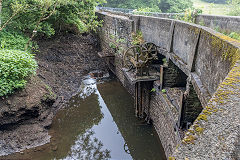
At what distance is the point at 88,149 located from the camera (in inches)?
271

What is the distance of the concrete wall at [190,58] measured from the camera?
2.68 m

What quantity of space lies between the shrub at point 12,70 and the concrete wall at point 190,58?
15.4 feet

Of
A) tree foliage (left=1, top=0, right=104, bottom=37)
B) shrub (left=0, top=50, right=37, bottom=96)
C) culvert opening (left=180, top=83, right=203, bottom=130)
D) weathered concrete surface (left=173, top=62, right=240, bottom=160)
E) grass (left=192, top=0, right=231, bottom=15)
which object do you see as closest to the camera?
weathered concrete surface (left=173, top=62, right=240, bottom=160)

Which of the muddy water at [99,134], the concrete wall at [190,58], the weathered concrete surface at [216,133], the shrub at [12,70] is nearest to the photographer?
the weathered concrete surface at [216,133]

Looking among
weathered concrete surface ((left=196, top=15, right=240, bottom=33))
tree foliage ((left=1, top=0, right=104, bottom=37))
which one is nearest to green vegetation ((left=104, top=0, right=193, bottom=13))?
tree foliage ((left=1, top=0, right=104, bottom=37))

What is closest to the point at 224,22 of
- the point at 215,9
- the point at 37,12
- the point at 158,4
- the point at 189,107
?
the point at 189,107

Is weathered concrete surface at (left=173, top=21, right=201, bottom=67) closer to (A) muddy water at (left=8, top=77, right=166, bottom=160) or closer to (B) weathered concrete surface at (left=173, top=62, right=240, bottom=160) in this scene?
(B) weathered concrete surface at (left=173, top=62, right=240, bottom=160)

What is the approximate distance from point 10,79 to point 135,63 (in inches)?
171

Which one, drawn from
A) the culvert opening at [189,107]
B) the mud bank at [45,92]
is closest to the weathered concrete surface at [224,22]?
the culvert opening at [189,107]

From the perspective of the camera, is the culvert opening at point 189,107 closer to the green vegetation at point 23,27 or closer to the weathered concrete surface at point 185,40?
the weathered concrete surface at point 185,40

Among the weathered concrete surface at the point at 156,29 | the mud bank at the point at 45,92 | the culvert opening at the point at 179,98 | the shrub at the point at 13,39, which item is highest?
the weathered concrete surface at the point at 156,29

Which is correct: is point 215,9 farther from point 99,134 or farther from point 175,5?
point 99,134

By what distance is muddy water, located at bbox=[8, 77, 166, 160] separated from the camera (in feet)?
21.7

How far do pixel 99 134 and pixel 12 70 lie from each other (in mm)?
3911
